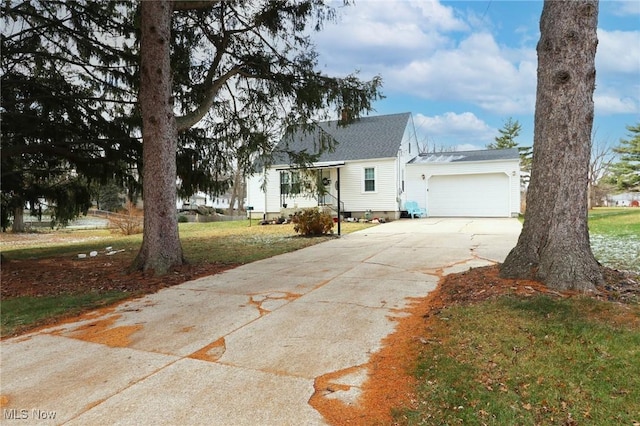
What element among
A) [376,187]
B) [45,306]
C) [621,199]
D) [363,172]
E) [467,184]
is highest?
[363,172]

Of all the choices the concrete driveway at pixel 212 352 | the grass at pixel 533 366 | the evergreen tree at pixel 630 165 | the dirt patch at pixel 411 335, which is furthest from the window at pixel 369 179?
the evergreen tree at pixel 630 165

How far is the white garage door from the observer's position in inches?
778

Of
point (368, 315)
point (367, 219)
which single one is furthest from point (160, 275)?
point (367, 219)

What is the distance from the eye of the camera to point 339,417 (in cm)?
226

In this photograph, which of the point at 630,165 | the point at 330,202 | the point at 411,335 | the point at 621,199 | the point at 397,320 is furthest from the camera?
the point at 621,199

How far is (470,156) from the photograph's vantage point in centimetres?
2098

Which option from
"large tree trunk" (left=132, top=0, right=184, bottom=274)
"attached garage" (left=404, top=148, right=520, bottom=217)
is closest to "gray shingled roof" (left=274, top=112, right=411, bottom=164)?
"attached garage" (left=404, top=148, right=520, bottom=217)

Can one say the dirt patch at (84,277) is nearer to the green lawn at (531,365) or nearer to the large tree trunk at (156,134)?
the large tree trunk at (156,134)

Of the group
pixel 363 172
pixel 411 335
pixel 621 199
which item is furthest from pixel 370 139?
pixel 621 199

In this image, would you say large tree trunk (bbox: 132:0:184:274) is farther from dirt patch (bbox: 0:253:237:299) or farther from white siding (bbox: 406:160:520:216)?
white siding (bbox: 406:160:520:216)

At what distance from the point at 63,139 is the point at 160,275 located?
163 inches

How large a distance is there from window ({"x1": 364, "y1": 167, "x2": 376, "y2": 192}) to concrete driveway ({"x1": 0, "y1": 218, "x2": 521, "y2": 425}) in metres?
13.6

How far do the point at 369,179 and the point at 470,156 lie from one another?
6.02m

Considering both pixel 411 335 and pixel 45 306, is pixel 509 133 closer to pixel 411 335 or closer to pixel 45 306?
pixel 411 335
